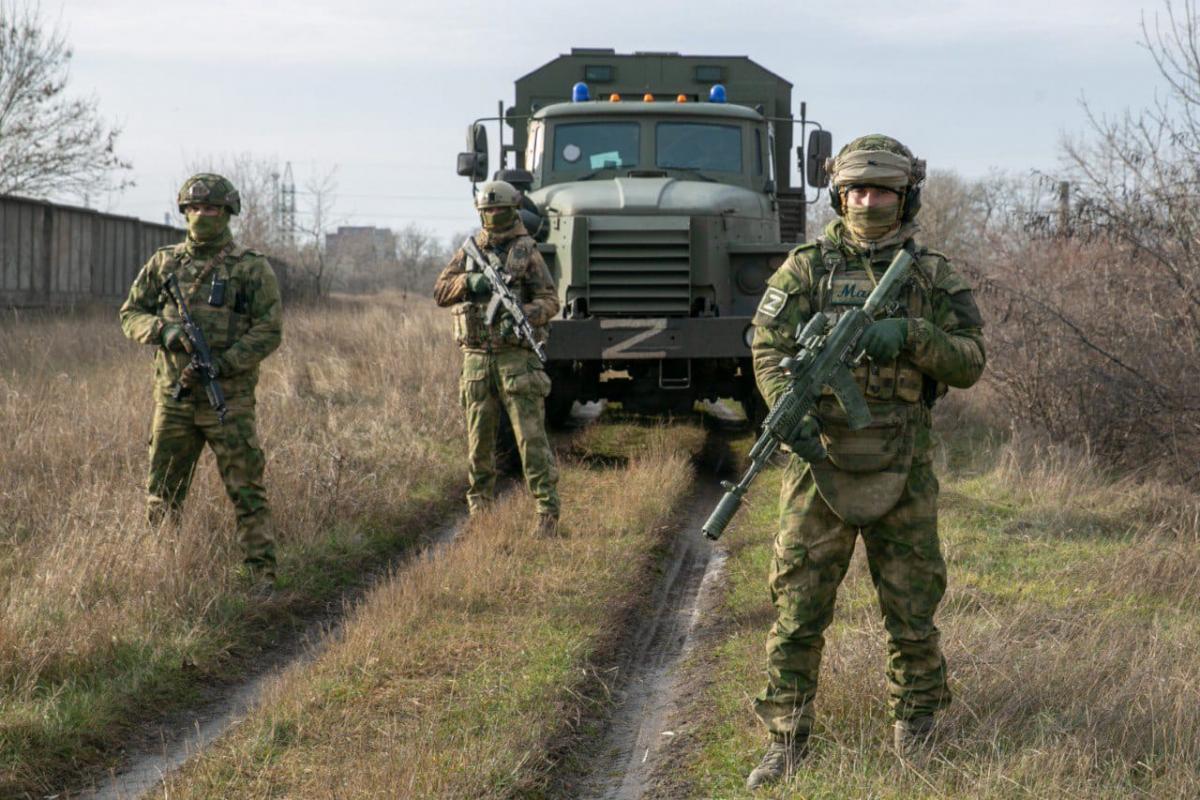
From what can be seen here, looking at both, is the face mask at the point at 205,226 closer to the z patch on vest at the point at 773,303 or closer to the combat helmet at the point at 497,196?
the combat helmet at the point at 497,196

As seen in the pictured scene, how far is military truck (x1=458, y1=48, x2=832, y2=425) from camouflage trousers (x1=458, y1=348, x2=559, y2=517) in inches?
76.3

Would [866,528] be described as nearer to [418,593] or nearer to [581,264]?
[418,593]

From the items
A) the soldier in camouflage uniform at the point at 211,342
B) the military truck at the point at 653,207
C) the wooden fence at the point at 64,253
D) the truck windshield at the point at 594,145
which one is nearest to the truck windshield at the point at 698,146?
the military truck at the point at 653,207

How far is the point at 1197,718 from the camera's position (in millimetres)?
4062

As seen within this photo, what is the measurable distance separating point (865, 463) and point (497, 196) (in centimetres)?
387

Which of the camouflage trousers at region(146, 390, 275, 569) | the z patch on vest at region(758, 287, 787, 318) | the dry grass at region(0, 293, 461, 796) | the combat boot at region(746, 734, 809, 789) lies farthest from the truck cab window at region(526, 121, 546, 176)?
the combat boot at region(746, 734, 809, 789)

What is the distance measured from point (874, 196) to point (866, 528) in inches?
37.9

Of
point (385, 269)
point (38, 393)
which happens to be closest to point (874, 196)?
point (38, 393)

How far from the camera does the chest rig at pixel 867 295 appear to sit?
12.6ft

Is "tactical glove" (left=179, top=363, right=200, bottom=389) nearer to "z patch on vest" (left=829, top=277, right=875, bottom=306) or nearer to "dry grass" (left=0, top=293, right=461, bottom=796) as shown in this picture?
"dry grass" (left=0, top=293, right=461, bottom=796)

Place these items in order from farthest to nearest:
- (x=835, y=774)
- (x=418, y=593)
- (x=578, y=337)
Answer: (x=578, y=337) → (x=418, y=593) → (x=835, y=774)

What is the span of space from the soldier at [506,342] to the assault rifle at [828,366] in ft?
11.8

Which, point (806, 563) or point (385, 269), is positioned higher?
point (385, 269)

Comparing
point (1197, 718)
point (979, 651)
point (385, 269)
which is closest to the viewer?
point (1197, 718)
